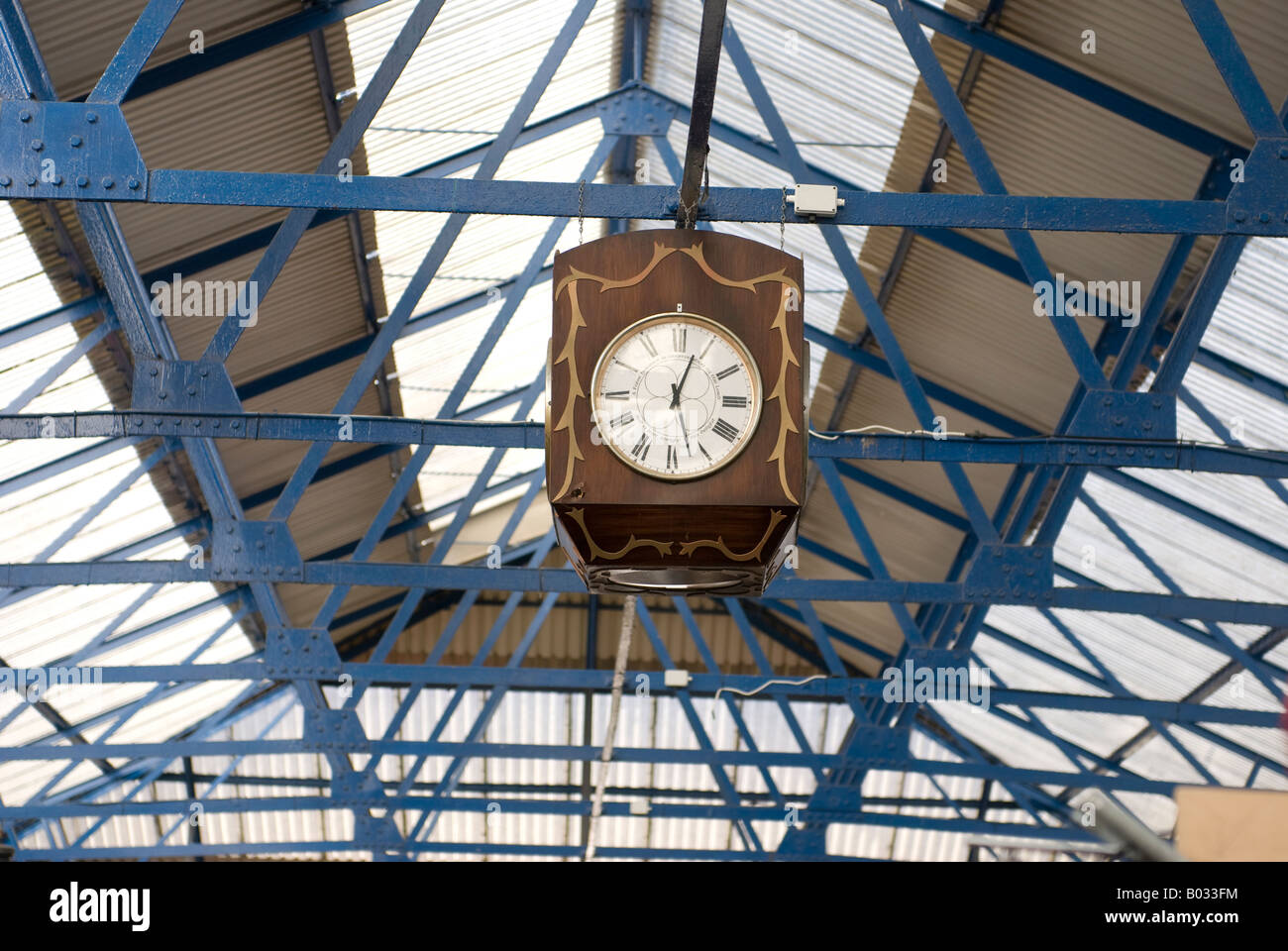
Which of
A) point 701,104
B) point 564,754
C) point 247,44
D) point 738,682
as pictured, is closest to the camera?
point 701,104

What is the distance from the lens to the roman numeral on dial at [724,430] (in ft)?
16.3

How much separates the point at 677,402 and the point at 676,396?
0.08ft

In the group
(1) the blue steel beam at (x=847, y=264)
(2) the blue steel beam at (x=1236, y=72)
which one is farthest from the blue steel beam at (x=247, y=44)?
(2) the blue steel beam at (x=1236, y=72)

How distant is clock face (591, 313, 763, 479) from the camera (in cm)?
495

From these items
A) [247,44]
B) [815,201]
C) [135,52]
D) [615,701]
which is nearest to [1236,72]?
[815,201]

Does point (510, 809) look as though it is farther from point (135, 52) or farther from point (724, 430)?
point (724, 430)

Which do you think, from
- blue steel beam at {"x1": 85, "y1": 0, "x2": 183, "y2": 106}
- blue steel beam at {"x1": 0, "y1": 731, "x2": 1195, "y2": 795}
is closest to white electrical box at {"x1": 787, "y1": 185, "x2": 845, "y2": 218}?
blue steel beam at {"x1": 85, "y1": 0, "x2": 183, "y2": 106}

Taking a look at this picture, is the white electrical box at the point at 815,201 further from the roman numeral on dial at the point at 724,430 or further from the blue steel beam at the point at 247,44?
the blue steel beam at the point at 247,44

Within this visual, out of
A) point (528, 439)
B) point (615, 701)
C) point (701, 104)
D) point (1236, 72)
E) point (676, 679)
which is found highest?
point (615, 701)

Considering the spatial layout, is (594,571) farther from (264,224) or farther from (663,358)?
(264,224)

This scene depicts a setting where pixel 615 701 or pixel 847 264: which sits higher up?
pixel 615 701

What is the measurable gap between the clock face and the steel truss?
1466mm

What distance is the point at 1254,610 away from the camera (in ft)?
40.2

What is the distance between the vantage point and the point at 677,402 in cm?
500
